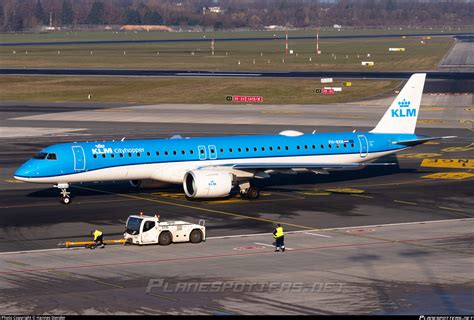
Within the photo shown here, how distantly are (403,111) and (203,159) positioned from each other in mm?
18353

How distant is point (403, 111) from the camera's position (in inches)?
3054

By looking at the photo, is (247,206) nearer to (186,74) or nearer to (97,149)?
(97,149)

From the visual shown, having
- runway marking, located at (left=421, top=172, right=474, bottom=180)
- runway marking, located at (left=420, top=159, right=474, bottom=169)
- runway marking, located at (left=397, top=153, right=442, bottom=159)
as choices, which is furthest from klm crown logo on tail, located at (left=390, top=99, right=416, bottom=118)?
runway marking, located at (left=397, top=153, right=442, bottom=159)

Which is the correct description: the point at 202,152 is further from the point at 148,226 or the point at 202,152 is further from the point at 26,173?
the point at 148,226

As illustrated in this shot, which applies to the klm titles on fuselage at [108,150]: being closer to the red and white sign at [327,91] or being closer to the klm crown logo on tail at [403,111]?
the klm crown logo on tail at [403,111]

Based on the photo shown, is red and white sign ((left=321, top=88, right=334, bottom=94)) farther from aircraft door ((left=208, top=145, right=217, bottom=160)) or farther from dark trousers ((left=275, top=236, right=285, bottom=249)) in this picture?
dark trousers ((left=275, top=236, right=285, bottom=249))

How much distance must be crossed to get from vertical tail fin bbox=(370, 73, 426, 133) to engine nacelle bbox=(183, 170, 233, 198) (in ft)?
54.5

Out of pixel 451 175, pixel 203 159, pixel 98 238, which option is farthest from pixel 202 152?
pixel 451 175

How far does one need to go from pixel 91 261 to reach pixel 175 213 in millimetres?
14397

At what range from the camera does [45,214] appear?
63.2 metres

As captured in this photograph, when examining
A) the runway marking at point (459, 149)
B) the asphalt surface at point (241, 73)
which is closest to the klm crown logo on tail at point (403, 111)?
the runway marking at point (459, 149)

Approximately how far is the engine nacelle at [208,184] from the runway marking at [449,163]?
2626 cm

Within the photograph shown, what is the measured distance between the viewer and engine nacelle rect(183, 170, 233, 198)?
216 feet

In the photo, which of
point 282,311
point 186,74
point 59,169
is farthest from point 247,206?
point 186,74
